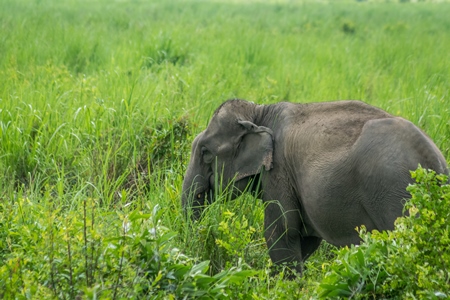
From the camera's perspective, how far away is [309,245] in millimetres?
5059

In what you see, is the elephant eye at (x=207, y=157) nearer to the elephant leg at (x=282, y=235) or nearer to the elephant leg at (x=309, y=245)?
the elephant leg at (x=282, y=235)

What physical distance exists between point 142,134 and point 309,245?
1.99 metres

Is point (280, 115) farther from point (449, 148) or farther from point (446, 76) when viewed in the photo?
point (446, 76)

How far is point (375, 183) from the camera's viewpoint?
4004mm

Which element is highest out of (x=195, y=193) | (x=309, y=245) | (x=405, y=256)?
(x=405, y=256)

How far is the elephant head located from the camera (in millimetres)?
4859

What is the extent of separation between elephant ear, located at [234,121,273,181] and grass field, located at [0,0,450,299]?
0.27 meters

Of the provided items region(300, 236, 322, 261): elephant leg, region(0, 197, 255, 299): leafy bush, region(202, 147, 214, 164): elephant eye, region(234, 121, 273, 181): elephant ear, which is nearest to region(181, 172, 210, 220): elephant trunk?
region(202, 147, 214, 164): elephant eye

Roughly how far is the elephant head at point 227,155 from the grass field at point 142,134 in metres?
0.18

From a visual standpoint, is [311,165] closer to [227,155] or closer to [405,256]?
[227,155]

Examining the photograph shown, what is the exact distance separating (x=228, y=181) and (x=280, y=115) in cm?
54

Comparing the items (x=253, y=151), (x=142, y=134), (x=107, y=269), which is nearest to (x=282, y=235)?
(x=253, y=151)

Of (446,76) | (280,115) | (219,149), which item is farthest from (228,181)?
(446,76)

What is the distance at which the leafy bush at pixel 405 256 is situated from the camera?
3285 millimetres
